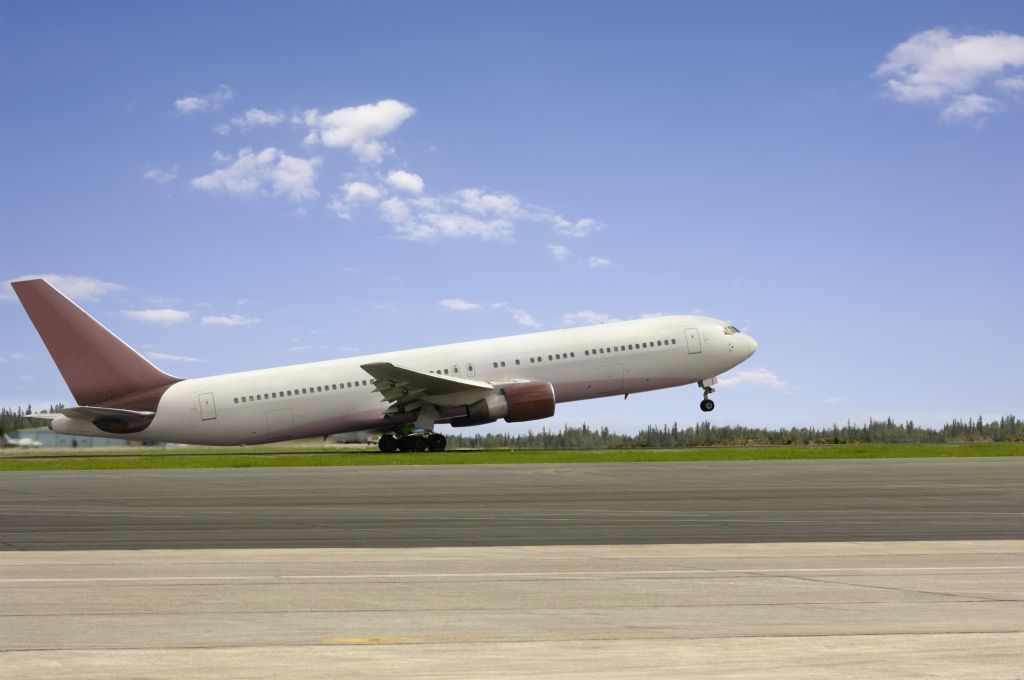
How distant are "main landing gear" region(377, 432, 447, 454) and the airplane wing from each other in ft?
2.98

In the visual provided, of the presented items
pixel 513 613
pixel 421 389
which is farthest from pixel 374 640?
pixel 421 389

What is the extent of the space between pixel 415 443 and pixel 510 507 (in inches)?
1124

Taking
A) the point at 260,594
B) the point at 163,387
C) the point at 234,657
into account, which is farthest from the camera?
the point at 163,387

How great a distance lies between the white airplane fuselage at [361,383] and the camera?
4784cm

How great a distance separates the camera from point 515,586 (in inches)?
405

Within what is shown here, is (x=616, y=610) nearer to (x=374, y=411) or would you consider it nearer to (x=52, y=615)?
(x=52, y=615)

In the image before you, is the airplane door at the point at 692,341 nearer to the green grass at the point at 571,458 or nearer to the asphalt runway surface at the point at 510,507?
the green grass at the point at 571,458

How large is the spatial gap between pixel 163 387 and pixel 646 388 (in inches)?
829

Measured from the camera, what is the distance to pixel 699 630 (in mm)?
8148

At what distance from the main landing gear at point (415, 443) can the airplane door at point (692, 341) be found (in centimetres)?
1159

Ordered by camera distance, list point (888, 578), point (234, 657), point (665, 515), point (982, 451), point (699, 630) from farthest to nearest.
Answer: point (982, 451) < point (665, 515) < point (888, 578) < point (699, 630) < point (234, 657)

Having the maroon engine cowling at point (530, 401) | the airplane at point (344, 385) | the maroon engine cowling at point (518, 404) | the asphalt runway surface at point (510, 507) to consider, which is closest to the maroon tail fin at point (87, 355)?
the airplane at point (344, 385)

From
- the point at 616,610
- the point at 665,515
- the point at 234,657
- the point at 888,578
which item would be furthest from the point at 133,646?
the point at 665,515

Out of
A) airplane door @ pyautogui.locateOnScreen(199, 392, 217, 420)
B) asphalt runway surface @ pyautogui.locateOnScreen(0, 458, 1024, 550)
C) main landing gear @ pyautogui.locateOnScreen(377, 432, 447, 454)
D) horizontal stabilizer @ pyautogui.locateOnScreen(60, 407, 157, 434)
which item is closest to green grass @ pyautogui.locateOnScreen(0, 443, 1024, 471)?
main landing gear @ pyautogui.locateOnScreen(377, 432, 447, 454)
